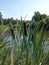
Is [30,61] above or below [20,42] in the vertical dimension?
below

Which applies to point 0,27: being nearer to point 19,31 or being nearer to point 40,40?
point 19,31

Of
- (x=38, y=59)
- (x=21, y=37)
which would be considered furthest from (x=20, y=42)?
(x=38, y=59)

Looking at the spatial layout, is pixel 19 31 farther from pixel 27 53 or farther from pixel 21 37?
pixel 27 53

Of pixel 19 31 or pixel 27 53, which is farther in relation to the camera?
pixel 19 31

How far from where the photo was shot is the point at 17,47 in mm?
1188

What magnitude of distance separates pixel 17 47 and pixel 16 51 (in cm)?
3

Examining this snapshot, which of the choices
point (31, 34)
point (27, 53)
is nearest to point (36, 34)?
point (31, 34)

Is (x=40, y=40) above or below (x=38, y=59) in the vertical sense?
above

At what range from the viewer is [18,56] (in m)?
1.13

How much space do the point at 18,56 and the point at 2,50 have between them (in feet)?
0.40

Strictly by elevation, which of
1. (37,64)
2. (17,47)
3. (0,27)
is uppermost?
(0,27)

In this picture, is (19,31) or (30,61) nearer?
(30,61)

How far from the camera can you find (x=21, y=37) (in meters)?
1.24

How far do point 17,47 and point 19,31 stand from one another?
14cm
